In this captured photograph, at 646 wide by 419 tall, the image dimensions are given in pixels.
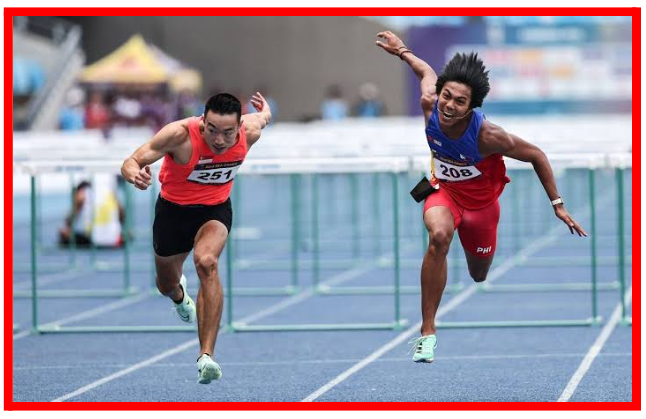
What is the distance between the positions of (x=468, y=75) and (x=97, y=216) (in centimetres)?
1055

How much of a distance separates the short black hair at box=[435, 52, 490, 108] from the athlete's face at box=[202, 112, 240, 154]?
1065mm

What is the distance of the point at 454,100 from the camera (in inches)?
275

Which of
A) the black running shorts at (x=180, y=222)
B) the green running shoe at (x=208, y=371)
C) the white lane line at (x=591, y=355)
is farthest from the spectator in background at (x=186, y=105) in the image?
the green running shoe at (x=208, y=371)

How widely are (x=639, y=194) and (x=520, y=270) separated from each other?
6.63m

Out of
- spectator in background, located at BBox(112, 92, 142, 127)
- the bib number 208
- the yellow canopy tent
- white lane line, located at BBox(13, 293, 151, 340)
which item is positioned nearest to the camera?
the bib number 208

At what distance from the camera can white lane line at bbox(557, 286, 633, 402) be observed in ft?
27.1

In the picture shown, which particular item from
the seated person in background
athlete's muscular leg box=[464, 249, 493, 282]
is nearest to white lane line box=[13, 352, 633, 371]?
athlete's muscular leg box=[464, 249, 493, 282]

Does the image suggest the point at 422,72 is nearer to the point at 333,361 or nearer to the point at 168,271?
the point at 168,271

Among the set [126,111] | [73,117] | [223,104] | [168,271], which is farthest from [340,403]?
[126,111]

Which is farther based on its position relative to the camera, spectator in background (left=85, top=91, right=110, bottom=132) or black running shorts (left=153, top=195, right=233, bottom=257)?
spectator in background (left=85, top=91, right=110, bottom=132)

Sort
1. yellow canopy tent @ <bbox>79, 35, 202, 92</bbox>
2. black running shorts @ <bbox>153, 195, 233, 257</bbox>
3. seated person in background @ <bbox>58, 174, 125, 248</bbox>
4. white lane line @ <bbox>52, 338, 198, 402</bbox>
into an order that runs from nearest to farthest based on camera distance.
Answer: black running shorts @ <bbox>153, 195, 233, 257</bbox> < white lane line @ <bbox>52, 338, 198, 402</bbox> < seated person in background @ <bbox>58, 174, 125, 248</bbox> < yellow canopy tent @ <bbox>79, 35, 202, 92</bbox>

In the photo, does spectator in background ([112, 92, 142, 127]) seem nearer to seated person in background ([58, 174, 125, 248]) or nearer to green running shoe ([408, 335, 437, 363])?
seated person in background ([58, 174, 125, 248])

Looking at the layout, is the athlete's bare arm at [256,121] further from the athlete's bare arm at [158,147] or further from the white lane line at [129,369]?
the white lane line at [129,369]

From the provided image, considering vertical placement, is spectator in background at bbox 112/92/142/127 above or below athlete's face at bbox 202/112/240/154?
above
